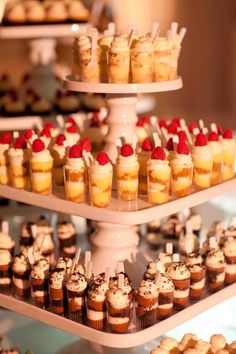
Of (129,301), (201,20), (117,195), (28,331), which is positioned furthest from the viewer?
(201,20)

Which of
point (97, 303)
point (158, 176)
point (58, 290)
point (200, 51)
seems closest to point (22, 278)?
point (58, 290)

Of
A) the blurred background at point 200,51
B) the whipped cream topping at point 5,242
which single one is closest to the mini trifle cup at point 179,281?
the whipped cream topping at point 5,242

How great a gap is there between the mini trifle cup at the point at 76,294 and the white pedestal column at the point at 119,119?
433mm

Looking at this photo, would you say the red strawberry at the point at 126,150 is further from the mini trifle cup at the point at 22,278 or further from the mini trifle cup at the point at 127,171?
the mini trifle cup at the point at 22,278

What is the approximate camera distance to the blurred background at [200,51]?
6.81m

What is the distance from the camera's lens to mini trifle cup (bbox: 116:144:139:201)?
2.07m

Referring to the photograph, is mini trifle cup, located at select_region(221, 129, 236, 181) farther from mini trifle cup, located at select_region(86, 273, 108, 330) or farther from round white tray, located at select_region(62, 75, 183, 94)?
mini trifle cup, located at select_region(86, 273, 108, 330)

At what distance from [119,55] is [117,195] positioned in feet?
1.38

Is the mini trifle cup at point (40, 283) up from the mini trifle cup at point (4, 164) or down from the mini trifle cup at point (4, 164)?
down

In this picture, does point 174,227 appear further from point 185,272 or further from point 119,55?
point 119,55

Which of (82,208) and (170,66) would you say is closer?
(82,208)

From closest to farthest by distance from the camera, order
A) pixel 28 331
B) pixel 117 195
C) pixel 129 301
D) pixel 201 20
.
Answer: pixel 129 301, pixel 117 195, pixel 28 331, pixel 201 20

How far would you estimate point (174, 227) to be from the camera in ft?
9.22

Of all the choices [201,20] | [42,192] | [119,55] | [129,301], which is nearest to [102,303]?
[129,301]
